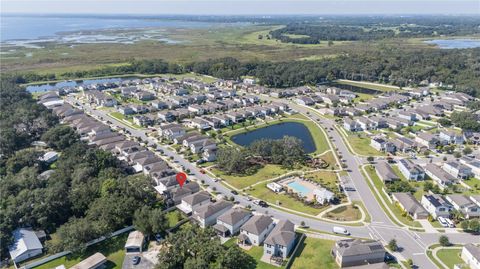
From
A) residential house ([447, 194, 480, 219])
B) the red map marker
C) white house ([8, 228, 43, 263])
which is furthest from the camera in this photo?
the red map marker

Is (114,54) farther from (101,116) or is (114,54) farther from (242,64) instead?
(101,116)

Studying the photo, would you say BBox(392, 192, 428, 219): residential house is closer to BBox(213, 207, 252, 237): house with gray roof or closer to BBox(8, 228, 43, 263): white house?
BBox(213, 207, 252, 237): house with gray roof

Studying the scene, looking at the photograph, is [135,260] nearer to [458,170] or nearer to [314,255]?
[314,255]

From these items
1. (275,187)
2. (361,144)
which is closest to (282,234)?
(275,187)

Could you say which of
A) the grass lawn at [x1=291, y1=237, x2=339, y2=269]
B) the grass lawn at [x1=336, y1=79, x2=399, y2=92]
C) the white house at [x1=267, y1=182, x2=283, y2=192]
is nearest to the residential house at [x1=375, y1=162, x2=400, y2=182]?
the white house at [x1=267, y1=182, x2=283, y2=192]

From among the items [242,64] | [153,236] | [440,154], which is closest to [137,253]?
[153,236]

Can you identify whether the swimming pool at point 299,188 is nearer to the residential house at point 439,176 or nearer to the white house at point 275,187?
the white house at point 275,187

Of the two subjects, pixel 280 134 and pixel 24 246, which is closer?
pixel 24 246
